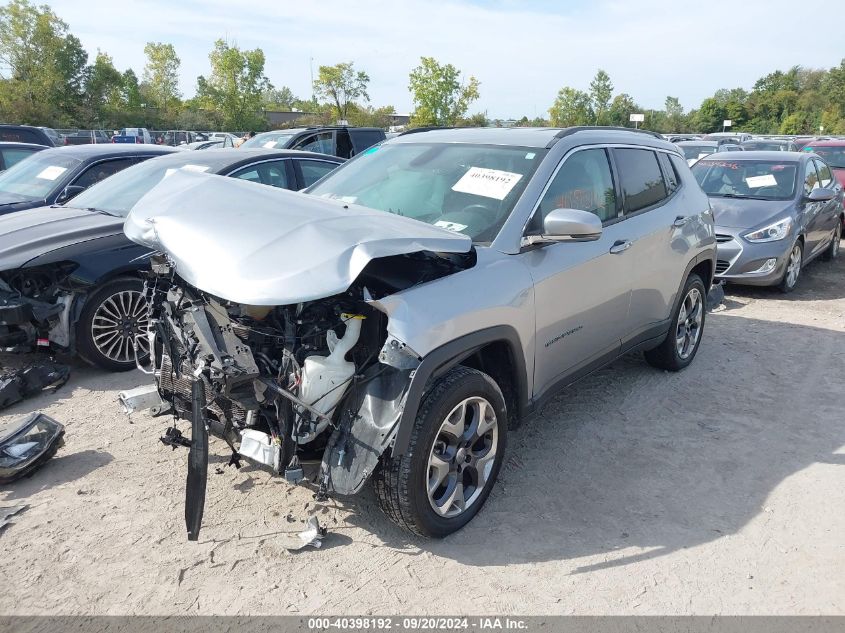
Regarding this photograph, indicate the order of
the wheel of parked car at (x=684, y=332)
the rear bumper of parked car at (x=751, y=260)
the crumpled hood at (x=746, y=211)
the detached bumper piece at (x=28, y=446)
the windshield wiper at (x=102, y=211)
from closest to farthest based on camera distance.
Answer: the detached bumper piece at (x=28, y=446) < the wheel of parked car at (x=684, y=332) < the windshield wiper at (x=102, y=211) < the rear bumper of parked car at (x=751, y=260) < the crumpled hood at (x=746, y=211)

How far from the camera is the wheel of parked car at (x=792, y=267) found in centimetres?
831

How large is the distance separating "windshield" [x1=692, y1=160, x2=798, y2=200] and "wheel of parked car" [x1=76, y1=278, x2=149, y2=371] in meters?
7.65

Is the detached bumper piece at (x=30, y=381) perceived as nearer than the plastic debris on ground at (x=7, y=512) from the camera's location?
No

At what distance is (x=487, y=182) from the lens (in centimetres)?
371

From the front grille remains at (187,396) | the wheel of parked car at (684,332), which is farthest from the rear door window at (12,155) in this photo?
the wheel of parked car at (684,332)

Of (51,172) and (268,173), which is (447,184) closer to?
(268,173)

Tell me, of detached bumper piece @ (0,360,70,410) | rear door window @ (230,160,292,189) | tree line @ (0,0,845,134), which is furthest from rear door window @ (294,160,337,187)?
tree line @ (0,0,845,134)

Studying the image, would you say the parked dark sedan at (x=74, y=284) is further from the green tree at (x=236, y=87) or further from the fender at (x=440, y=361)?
the green tree at (x=236, y=87)

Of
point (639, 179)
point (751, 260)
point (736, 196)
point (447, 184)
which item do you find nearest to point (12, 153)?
point (447, 184)

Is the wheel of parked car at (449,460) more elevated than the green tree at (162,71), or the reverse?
the green tree at (162,71)

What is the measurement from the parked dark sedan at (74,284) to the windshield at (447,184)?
4.55 feet

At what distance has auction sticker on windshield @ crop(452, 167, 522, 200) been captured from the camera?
11.9ft

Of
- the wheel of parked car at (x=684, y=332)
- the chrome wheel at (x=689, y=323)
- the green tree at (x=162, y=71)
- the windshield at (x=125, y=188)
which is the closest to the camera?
the wheel of parked car at (x=684, y=332)

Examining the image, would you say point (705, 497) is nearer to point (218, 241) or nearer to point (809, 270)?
point (218, 241)
